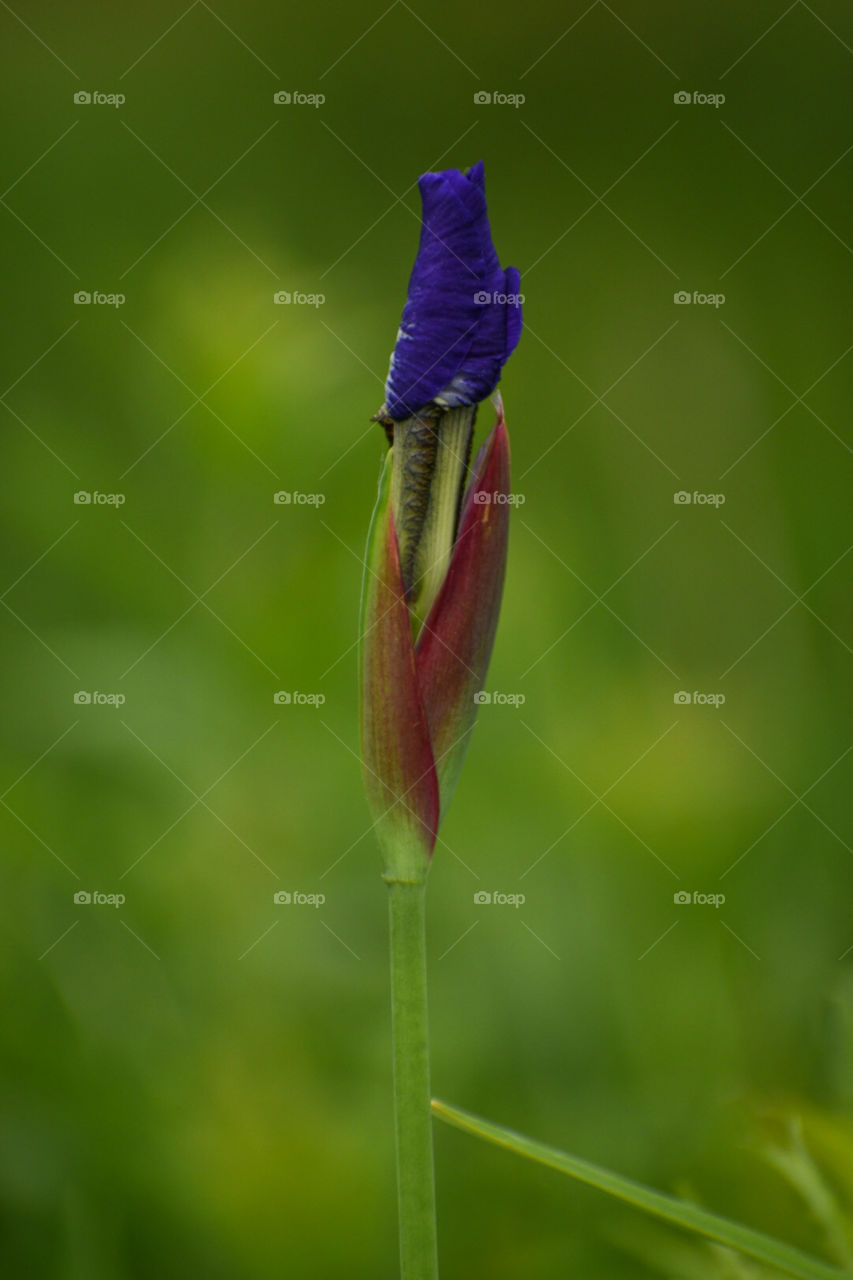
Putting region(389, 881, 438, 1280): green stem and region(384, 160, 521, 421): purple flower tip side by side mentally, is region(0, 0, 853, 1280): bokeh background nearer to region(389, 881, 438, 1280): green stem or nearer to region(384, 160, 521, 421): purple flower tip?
region(389, 881, 438, 1280): green stem

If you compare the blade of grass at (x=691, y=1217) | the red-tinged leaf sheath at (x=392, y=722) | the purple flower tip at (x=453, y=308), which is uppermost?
the purple flower tip at (x=453, y=308)

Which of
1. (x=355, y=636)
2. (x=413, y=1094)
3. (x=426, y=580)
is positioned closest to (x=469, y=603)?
(x=426, y=580)

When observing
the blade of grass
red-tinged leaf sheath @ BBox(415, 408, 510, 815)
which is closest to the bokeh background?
the blade of grass

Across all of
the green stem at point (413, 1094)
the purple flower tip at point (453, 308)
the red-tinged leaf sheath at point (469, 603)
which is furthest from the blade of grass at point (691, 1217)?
the purple flower tip at point (453, 308)

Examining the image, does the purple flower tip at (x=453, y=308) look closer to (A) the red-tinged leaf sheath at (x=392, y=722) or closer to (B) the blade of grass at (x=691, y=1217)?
(A) the red-tinged leaf sheath at (x=392, y=722)

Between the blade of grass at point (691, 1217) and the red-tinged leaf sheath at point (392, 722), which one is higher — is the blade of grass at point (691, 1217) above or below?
below

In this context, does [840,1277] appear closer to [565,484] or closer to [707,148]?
[565,484]

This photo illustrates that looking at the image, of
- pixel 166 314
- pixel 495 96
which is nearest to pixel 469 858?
pixel 166 314
